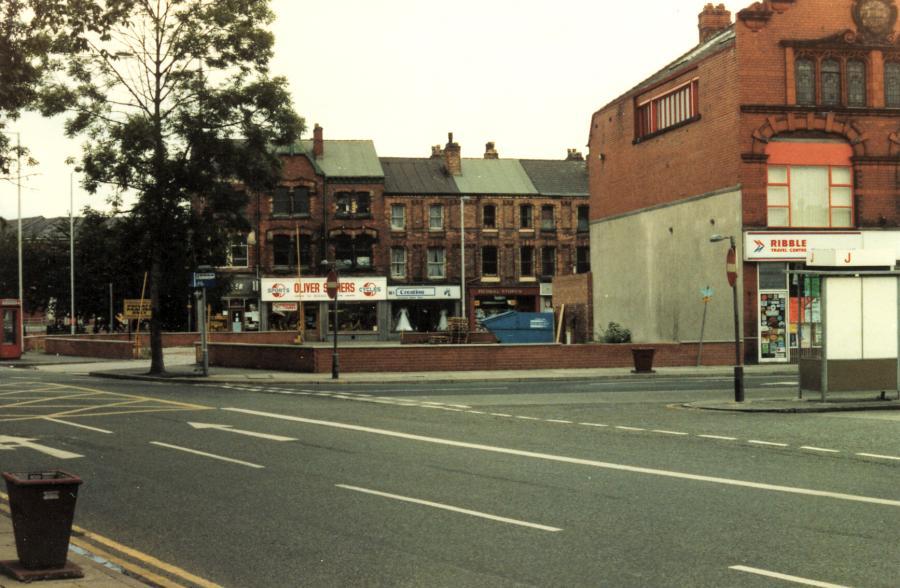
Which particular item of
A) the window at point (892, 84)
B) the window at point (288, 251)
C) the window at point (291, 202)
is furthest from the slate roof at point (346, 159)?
the window at point (892, 84)

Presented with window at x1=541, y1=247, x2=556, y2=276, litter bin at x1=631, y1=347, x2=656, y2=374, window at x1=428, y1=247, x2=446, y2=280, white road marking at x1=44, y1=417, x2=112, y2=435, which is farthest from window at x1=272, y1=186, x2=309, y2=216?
white road marking at x1=44, y1=417, x2=112, y2=435

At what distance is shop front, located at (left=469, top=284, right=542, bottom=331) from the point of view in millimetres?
75375

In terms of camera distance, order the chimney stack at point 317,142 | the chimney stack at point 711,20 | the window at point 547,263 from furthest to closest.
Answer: the window at point 547,263, the chimney stack at point 317,142, the chimney stack at point 711,20

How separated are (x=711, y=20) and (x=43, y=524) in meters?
51.8

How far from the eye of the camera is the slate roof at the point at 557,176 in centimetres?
7819

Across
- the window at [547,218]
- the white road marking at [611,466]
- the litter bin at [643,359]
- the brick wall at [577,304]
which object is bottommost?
the white road marking at [611,466]

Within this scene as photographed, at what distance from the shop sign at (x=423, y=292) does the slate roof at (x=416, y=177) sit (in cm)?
673

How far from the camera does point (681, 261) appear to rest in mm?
45906

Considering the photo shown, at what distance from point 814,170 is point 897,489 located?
32.3m

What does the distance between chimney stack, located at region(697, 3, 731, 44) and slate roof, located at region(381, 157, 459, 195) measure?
25372mm

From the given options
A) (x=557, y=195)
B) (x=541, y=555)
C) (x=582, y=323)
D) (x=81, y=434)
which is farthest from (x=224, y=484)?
(x=557, y=195)

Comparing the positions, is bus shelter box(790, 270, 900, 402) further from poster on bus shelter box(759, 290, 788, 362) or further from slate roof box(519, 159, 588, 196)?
slate roof box(519, 159, 588, 196)

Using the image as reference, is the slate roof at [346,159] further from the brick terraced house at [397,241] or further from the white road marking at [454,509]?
the white road marking at [454,509]

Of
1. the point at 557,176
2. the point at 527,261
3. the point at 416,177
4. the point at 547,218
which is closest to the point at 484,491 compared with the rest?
the point at 527,261
